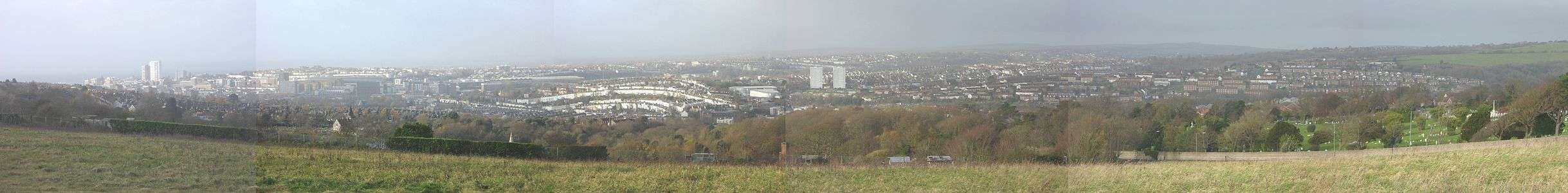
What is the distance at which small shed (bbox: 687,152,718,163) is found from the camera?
33.0 feet

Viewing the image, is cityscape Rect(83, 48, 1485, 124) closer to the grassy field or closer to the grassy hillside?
the grassy field

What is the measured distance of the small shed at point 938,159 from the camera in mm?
9289

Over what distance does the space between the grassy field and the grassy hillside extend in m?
11.4

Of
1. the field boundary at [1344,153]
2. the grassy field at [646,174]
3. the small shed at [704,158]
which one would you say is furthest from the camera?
the field boundary at [1344,153]


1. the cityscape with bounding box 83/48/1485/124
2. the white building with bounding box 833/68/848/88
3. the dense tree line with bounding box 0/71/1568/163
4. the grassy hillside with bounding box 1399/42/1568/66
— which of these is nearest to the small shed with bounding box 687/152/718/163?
the dense tree line with bounding box 0/71/1568/163

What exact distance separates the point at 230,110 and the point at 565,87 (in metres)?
3.52

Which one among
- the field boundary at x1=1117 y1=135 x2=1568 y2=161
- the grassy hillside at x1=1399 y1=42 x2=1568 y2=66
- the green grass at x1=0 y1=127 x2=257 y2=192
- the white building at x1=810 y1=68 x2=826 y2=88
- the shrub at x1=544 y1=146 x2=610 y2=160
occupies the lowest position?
the field boundary at x1=1117 y1=135 x2=1568 y2=161

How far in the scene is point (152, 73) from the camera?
1102 centimetres

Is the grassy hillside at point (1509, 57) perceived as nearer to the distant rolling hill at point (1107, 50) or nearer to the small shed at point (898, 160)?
the distant rolling hill at point (1107, 50)

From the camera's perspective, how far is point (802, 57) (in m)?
11.5

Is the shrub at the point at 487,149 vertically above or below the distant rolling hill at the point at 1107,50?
below

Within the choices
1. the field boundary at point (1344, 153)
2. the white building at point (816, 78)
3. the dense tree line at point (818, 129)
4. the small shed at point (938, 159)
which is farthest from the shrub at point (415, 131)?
the field boundary at point (1344, 153)

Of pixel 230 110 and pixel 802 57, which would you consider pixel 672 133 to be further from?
pixel 230 110

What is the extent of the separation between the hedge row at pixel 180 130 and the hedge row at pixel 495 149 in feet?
4.57
